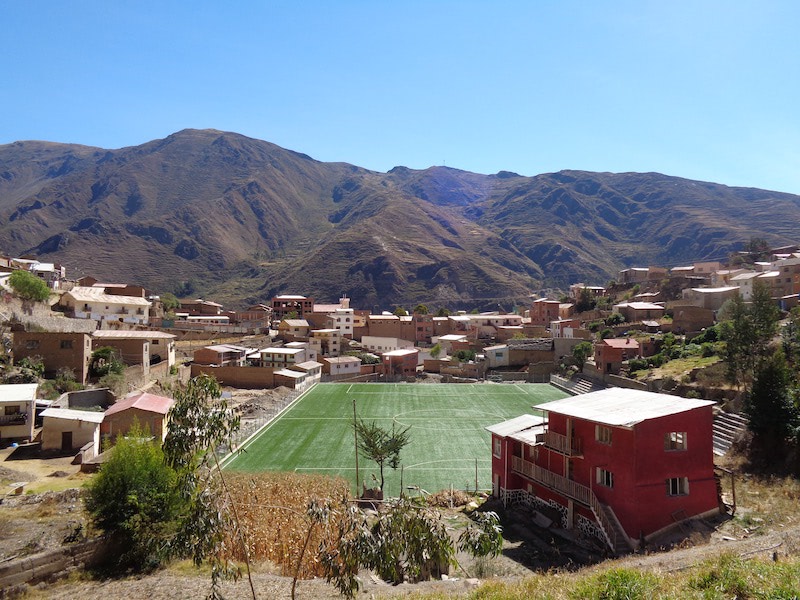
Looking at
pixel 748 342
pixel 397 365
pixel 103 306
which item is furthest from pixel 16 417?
pixel 397 365

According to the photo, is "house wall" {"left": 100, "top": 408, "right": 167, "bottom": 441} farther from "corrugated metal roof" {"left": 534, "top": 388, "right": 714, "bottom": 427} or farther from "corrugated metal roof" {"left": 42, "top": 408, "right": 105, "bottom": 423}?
"corrugated metal roof" {"left": 534, "top": 388, "right": 714, "bottom": 427}

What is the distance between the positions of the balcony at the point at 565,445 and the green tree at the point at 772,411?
8.15 meters

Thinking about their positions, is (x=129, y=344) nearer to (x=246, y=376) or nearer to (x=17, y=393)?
(x=246, y=376)

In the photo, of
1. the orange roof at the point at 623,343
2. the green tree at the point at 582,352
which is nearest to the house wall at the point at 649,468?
the orange roof at the point at 623,343

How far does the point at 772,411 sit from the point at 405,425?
18.7 metres

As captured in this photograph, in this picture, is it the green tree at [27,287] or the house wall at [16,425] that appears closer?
the house wall at [16,425]

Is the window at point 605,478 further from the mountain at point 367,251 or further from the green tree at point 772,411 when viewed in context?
the mountain at point 367,251

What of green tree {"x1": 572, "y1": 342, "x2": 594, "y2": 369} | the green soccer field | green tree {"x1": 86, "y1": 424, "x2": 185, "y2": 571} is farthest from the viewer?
green tree {"x1": 572, "y1": 342, "x2": 594, "y2": 369}

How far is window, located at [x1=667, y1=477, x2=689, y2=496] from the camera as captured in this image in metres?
14.0

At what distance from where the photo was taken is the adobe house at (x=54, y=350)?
28562 millimetres

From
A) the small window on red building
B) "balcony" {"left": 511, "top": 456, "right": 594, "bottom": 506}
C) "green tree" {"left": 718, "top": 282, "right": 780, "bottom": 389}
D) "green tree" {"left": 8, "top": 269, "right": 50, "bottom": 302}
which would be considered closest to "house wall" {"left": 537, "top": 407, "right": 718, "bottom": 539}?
"balcony" {"left": 511, "top": 456, "right": 594, "bottom": 506}

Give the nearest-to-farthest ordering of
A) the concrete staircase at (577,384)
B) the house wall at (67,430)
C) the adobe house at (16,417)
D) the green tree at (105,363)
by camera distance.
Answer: the house wall at (67,430) < the adobe house at (16,417) < the green tree at (105,363) < the concrete staircase at (577,384)

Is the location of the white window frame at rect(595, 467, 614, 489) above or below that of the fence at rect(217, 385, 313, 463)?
above

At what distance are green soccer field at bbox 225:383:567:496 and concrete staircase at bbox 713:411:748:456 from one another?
9.45 meters
